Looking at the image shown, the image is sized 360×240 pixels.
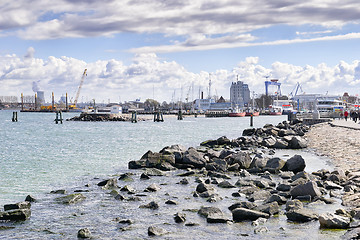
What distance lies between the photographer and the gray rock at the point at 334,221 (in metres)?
11.8

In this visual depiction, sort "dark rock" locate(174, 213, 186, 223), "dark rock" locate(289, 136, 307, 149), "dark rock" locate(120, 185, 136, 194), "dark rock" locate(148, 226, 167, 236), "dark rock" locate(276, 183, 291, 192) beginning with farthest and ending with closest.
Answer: "dark rock" locate(289, 136, 307, 149) → "dark rock" locate(120, 185, 136, 194) → "dark rock" locate(276, 183, 291, 192) → "dark rock" locate(174, 213, 186, 223) → "dark rock" locate(148, 226, 167, 236)

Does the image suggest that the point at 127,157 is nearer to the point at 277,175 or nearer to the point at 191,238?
the point at 277,175

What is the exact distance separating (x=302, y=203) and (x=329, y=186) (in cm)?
285

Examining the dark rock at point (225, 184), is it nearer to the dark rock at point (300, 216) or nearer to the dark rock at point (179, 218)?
the dark rock at point (179, 218)

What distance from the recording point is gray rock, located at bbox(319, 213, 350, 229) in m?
11.8

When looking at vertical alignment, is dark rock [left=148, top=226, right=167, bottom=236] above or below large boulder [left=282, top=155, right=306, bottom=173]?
below

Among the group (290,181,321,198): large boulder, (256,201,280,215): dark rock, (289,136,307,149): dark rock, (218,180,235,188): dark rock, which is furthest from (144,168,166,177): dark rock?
(289,136,307,149): dark rock

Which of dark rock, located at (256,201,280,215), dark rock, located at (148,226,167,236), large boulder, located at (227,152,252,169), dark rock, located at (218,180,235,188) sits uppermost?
large boulder, located at (227,152,252,169)

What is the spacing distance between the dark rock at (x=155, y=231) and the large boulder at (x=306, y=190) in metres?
5.98

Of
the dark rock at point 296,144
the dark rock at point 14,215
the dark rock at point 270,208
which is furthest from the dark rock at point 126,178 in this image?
the dark rock at point 296,144

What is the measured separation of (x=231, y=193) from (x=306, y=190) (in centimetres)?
306

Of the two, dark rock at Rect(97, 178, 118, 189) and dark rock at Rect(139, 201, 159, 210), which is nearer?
dark rock at Rect(139, 201, 159, 210)

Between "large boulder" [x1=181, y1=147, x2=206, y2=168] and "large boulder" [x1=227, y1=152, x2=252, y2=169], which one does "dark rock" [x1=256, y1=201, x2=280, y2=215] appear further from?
"large boulder" [x1=181, y1=147, x2=206, y2=168]

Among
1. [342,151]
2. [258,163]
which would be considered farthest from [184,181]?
[342,151]
